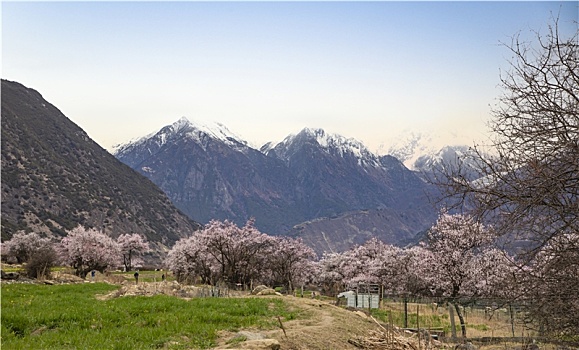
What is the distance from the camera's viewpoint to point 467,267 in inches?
1065

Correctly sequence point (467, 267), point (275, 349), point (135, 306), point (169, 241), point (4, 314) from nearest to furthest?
1. point (275, 349)
2. point (4, 314)
3. point (135, 306)
4. point (467, 267)
5. point (169, 241)

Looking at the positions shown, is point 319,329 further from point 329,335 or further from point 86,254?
point 86,254

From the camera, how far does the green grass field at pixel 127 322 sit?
1120 cm

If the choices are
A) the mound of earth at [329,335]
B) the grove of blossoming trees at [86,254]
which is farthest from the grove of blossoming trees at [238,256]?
the mound of earth at [329,335]

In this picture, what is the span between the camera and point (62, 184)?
5359 inches

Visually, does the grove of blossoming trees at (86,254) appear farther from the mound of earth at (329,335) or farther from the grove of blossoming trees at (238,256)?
the mound of earth at (329,335)

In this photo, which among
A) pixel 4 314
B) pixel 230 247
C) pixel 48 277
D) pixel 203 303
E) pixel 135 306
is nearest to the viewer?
pixel 4 314

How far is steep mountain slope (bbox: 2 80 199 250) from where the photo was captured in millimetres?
114312

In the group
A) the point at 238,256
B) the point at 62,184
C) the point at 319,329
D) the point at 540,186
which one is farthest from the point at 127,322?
the point at 62,184

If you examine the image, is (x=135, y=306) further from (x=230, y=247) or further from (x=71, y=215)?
(x=71, y=215)

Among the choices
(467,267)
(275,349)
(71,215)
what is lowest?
(275,349)

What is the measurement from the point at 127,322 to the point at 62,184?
137354 mm

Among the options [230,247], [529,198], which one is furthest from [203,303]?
[230,247]

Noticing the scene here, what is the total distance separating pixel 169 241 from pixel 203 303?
153 m
